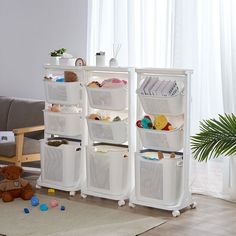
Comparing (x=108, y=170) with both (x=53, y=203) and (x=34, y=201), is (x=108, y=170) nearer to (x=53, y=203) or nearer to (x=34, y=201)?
(x=53, y=203)

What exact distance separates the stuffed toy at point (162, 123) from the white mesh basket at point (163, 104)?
0.04 m

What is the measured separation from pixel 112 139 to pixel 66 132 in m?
0.48

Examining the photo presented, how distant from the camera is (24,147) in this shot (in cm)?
520

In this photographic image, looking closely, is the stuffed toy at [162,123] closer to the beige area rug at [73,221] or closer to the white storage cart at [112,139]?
the white storage cart at [112,139]

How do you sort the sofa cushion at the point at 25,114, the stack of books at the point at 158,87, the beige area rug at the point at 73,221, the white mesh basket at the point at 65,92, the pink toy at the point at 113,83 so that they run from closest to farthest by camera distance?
the beige area rug at the point at 73,221
the stack of books at the point at 158,87
the pink toy at the point at 113,83
the white mesh basket at the point at 65,92
the sofa cushion at the point at 25,114

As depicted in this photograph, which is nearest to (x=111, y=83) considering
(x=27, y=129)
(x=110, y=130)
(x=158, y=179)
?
(x=110, y=130)

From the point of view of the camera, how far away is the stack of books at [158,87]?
4227mm

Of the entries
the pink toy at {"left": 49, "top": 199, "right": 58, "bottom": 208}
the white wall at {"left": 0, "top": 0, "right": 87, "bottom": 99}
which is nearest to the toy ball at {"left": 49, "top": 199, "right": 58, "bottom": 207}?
the pink toy at {"left": 49, "top": 199, "right": 58, "bottom": 208}

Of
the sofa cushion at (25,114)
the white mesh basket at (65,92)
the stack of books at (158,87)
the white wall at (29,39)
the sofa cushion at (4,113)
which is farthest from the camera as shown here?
the white wall at (29,39)

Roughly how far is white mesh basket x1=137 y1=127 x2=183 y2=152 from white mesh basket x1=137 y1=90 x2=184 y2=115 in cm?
14

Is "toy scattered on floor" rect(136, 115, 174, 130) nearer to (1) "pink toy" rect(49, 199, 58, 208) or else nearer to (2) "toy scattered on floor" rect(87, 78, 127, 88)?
(2) "toy scattered on floor" rect(87, 78, 127, 88)

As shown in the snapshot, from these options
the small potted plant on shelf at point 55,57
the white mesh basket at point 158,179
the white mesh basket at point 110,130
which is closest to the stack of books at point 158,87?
the white mesh basket at point 110,130

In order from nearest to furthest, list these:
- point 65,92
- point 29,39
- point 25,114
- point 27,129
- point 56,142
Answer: point 65,92
point 56,142
point 27,129
point 25,114
point 29,39

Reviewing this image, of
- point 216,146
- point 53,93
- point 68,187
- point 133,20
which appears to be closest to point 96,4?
point 133,20
